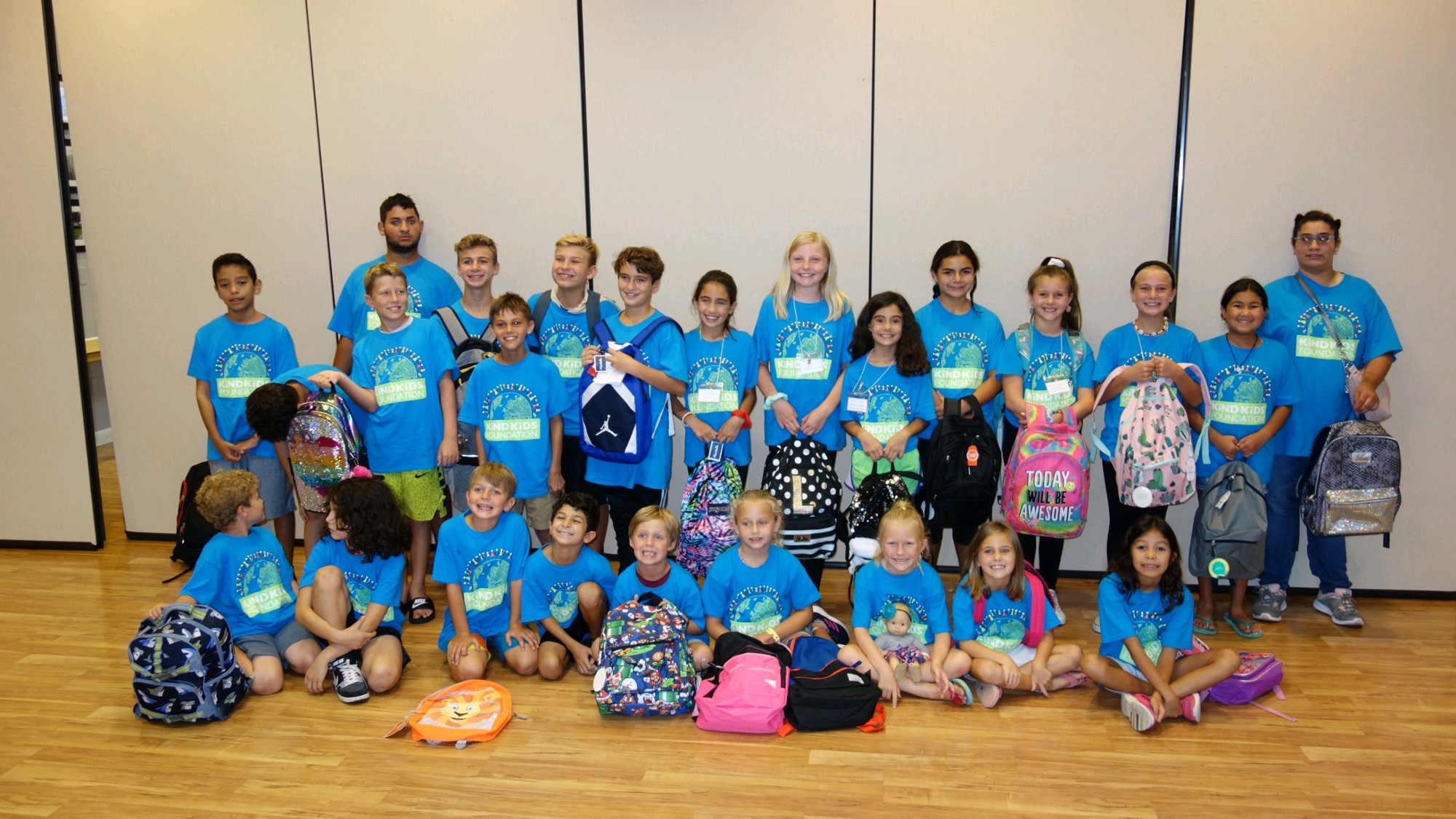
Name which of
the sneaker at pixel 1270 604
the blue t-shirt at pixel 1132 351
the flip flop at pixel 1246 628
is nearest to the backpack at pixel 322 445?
the blue t-shirt at pixel 1132 351

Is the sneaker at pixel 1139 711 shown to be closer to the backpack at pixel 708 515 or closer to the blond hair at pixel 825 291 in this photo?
the backpack at pixel 708 515

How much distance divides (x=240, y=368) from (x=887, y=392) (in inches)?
113

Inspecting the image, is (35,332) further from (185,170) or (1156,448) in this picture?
(1156,448)

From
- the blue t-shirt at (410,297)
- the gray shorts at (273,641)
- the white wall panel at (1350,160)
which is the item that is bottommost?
the gray shorts at (273,641)

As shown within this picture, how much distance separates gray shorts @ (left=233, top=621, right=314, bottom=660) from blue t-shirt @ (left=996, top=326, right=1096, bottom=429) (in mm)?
2878

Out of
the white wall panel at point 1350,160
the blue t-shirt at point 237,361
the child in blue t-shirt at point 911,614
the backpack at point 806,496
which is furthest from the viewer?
the blue t-shirt at point 237,361

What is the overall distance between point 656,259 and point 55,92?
10.9 feet

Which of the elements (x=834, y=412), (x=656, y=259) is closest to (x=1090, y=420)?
(x=834, y=412)

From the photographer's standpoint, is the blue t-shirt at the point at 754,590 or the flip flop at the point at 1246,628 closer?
the blue t-shirt at the point at 754,590

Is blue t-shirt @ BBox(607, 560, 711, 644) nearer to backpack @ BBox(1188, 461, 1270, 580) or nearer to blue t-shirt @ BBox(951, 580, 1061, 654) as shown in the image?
blue t-shirt @ BBox(951, 580, 1061, 654)

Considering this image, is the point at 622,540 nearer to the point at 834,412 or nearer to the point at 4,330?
the point at 834,412

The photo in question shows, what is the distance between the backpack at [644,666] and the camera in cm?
330

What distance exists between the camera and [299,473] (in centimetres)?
398

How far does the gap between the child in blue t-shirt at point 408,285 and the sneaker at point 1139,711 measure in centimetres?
323
